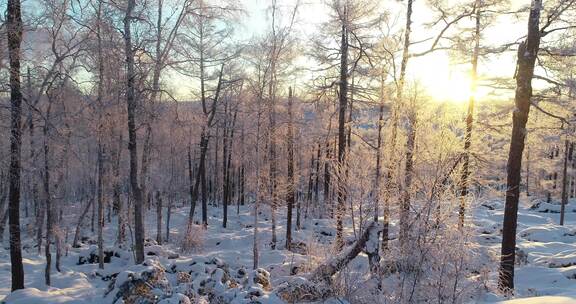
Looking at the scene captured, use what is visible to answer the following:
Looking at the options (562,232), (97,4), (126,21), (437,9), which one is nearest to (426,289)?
(437,9)

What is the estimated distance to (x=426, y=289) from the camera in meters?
7.99

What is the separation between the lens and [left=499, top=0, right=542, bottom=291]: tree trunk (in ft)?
31.2

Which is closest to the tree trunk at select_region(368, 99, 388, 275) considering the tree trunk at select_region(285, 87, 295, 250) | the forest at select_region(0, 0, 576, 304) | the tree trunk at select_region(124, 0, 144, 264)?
the forest at select_region(0, 0, 576, 304)

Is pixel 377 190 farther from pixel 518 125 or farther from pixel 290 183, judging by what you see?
pixel 290 183

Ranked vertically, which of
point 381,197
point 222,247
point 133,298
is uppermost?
point 381,197

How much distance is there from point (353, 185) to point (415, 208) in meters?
1.99

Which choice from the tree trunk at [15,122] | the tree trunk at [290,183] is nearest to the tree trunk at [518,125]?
the tree trunk at [290,183]

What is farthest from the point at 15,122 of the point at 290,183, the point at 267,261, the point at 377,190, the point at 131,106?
the point at 290,183

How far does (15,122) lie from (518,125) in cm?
1217

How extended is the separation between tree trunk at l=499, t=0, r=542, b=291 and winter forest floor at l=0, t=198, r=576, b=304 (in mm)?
461

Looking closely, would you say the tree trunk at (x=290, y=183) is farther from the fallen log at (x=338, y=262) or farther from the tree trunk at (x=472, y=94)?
the fallen log at (x=338, y=262)

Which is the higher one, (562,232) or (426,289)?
(426,289)

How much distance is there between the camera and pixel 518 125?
9.84 m

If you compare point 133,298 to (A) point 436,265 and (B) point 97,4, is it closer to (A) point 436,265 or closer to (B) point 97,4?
(A) point 436,265
